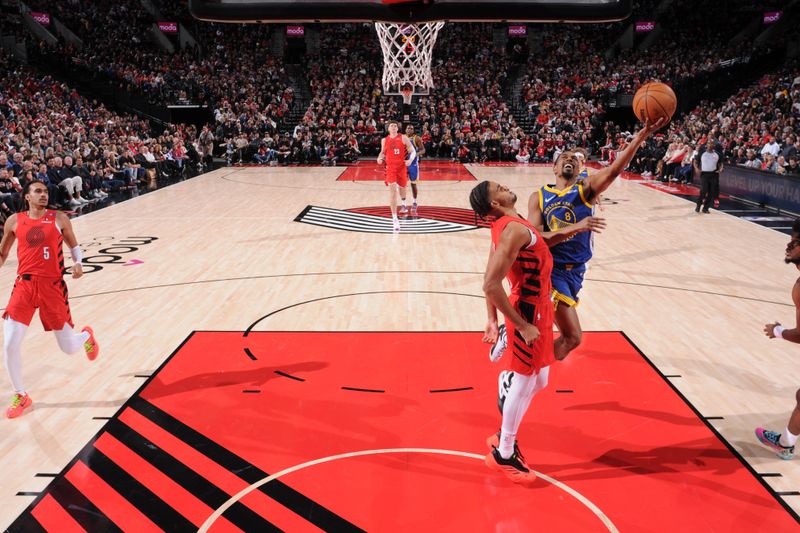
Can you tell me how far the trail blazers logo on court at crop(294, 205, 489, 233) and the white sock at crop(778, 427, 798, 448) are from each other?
7173 millimetres

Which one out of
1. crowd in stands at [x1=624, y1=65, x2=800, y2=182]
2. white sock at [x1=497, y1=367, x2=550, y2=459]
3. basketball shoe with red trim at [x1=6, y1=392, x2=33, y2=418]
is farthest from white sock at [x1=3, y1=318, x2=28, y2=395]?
crowd in stands at [x1=624, y1=65, x2=800, y2=182]

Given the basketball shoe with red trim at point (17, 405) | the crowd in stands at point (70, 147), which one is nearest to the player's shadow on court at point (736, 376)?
the basketball shoe with red trim at point (17, 405)

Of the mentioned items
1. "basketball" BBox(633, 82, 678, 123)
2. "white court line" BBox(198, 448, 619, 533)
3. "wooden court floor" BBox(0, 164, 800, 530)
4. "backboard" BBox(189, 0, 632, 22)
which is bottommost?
"wooden court floor" BBox(0, 164, 800, 530)

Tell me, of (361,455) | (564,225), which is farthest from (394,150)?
(361,455)

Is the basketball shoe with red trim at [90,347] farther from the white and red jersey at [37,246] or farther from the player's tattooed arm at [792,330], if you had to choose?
the player's tattooed arm at [792,330]

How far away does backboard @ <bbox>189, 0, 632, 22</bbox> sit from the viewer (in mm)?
6605

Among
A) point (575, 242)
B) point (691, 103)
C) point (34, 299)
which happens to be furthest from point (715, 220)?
point (691, 103)

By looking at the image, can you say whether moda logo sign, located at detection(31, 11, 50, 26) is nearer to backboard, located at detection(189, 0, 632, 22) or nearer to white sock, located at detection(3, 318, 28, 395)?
backboard, located at detection(189, 0, 632, 22)

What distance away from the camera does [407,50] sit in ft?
44.2

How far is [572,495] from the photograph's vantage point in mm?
3760

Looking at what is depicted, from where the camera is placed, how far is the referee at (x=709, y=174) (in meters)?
12.4

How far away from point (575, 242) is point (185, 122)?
25237 millimetres

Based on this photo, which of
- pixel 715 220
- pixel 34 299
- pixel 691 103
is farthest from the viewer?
pixel 691 103

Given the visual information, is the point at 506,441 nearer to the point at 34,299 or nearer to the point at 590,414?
the point at 590,414
